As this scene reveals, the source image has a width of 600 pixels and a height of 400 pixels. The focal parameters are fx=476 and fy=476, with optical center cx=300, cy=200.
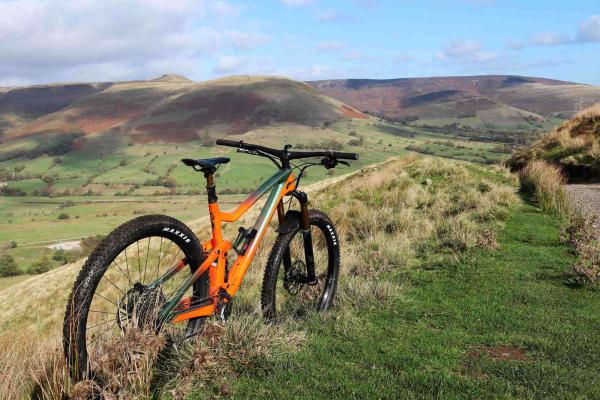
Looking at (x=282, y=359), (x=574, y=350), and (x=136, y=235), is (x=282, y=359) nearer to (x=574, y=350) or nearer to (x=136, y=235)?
(x=136, y=235)

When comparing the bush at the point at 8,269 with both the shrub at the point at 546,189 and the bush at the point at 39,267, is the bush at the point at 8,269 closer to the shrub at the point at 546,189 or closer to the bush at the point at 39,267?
the bush at the point at 39,267

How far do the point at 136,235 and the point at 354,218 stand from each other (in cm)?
1076

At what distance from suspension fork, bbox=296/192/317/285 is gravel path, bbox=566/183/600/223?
30.7 feet

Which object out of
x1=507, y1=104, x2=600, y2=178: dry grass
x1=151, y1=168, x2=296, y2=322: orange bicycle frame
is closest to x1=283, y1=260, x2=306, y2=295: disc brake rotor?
x1=151, y1=168, x2=296, y2=322: orange bicycle frame

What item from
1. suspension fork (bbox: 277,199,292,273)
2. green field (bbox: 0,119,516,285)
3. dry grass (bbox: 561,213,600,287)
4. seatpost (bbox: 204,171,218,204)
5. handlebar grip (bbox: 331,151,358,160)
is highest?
handlebar grip (bbox: 331,151,358,160)

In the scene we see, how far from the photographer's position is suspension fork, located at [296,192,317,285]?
5.46m

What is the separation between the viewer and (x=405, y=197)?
15.0m

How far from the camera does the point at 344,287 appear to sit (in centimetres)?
659

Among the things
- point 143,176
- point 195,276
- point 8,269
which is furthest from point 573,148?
point 143,176

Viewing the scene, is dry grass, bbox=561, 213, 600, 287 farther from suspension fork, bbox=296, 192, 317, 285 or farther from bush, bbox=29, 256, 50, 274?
bush, bbox=29, 256, 50, 274

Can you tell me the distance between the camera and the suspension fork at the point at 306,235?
17.9 feet

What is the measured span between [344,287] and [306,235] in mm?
1402

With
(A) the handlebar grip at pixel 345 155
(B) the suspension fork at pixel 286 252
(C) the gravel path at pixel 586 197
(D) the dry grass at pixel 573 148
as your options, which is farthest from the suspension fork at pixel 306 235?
(D) the dry grass at pixel 573 148

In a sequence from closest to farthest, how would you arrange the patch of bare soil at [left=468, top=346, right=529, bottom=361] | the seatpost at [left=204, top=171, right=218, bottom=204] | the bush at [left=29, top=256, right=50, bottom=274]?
1. the seatpost at [left=204, top=171, right=218, bottom=204]
2. the patch of bare soil at [left=468, top=346, right=529, bottom=361]
3. the bush at [left=29, top=256, right=50, bottom=274]
